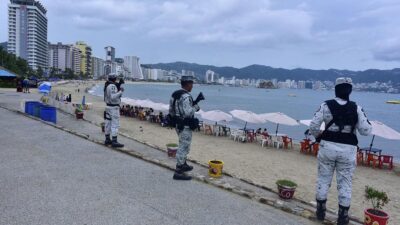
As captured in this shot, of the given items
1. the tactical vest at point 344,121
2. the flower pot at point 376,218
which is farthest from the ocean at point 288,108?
the tactical vest at point 344,121

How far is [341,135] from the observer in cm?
471

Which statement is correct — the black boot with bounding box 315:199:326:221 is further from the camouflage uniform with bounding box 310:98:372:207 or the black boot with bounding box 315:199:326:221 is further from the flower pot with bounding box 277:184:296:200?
the flower pot with bounding box 277:184:296:200

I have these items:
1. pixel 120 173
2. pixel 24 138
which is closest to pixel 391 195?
pixel 120 173

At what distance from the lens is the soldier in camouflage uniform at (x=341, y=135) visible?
4.71 m

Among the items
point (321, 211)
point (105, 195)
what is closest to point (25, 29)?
point (105, 195)

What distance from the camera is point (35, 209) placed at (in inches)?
175

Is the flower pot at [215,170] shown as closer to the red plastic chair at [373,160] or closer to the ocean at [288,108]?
the red plastic chair at [373,160]

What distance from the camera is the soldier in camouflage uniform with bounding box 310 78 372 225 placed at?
4.71 m

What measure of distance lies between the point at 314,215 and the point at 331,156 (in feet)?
3.05

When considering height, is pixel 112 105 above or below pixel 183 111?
below

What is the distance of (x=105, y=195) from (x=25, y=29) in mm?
144848

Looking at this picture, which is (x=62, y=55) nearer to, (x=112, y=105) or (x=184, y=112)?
(x=112, y=105)

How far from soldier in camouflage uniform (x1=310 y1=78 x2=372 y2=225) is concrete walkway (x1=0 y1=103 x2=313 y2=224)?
0.72 metres

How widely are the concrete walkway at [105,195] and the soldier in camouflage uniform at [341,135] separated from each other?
0.72 meters
